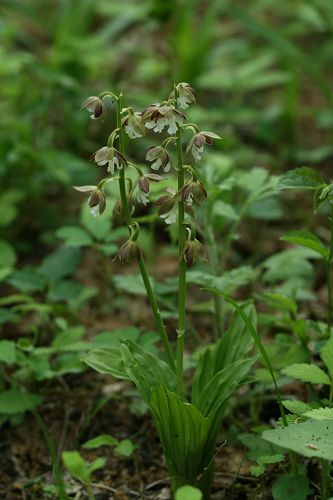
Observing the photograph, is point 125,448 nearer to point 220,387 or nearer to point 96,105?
point 220,387

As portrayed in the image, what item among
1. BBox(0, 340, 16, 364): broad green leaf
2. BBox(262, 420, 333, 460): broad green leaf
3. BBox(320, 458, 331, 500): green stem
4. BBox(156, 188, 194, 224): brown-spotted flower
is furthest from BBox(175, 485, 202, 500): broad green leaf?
BBox(0, 340, 16, 364): broad green leaf

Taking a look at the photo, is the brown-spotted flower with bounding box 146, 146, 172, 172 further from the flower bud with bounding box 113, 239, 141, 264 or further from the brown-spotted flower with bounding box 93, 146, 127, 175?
the flower bud with bounding box 113, 239, 141, 264

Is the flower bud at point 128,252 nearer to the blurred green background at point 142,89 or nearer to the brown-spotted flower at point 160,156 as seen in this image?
the brown-spotted flower at point 160,156

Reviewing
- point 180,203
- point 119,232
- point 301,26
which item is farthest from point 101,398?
point 301,26

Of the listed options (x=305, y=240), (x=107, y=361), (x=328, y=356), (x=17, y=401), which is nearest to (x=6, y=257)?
(x=17, y=401)

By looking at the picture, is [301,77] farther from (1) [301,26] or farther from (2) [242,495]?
(2) [242,495]
